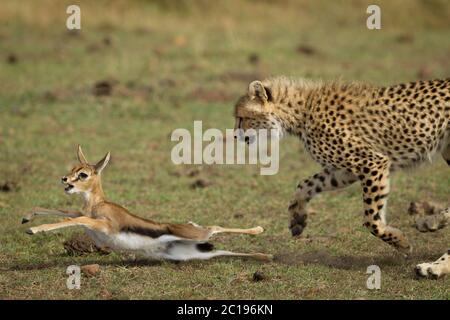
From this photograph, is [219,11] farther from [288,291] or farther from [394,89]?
[288,291]

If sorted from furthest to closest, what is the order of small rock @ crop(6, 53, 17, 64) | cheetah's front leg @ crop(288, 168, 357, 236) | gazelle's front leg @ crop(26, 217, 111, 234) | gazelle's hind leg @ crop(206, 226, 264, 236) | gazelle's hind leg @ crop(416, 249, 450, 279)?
small rock @ crop(6, 53, 17, 64), cheetah's front leg @ crop(288, 168, 357, 236), gazelle's hind leg @ crop(206, 226, 264, 236), gazelle's hind leg @ crop(416, 249, 450, 279), gazelle's front leg @ crop(26, 217, 111, 234)

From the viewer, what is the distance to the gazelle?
638cm

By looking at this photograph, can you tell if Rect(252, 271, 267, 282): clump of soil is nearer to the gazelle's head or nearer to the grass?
the grass

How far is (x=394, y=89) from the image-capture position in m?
7.41

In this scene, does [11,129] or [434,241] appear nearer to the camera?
[434,241]

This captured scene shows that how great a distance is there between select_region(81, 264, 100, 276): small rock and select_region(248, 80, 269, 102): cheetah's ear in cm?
205

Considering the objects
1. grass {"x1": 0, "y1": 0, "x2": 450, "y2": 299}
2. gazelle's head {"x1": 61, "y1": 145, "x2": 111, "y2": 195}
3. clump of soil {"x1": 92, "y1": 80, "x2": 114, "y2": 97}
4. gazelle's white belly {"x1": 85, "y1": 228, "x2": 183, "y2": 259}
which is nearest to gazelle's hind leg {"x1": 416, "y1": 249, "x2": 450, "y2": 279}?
grass {"x1": 0, "y1": 0, "x2": 450, "y2": 299}

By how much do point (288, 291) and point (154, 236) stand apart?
1.01 metres

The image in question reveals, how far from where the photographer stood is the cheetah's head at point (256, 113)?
24.8 ft

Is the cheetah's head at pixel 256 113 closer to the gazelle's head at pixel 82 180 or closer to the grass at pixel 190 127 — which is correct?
the grass at pixel 190 127

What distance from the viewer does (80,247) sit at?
7047 millimetres

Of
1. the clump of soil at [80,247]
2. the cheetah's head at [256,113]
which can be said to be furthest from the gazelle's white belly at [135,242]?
the cheetah's head at [256,113]

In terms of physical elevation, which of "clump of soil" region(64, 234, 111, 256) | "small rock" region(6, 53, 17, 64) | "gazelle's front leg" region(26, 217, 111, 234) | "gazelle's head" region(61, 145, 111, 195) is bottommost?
"clump of soil" region(64, 234, 111, 256)
